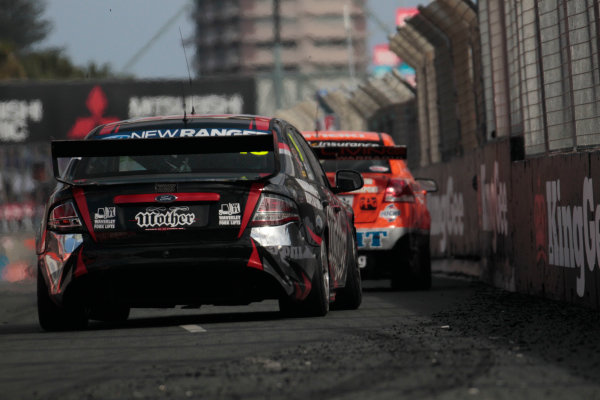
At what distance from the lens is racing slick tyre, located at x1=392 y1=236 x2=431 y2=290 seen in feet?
49.9

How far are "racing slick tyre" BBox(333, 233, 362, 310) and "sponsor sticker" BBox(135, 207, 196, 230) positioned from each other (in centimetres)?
226

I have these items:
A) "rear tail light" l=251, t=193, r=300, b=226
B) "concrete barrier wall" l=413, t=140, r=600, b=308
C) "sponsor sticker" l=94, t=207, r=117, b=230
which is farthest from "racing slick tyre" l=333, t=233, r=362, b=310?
"sponsor sticker" l=94, t=207, r=117, b=230

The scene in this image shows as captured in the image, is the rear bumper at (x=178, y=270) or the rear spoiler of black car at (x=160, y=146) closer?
the rear bumper at (x=178, y=270)

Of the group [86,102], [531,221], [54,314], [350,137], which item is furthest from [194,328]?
[86,102]

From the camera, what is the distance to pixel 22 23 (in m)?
129

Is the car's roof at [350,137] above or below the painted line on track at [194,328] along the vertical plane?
above

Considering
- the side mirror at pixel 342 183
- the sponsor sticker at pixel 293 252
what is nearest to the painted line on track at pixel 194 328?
the sponsor sticker at pixel 293 252

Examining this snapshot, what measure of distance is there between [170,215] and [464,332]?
6.62 ft

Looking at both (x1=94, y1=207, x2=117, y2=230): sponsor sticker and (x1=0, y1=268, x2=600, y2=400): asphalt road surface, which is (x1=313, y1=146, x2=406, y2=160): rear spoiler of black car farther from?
(x1=94, y1=207, x2=117, y2=230): sponsor sticker

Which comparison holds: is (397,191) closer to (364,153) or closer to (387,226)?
(387,226)

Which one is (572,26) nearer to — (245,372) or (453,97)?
(245,372)

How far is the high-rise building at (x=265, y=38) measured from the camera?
18262 centimetres

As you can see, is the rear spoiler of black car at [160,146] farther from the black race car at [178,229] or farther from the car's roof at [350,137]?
the car's roof at [350,137]

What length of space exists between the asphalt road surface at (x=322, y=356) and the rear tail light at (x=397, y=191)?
339 centimetres
